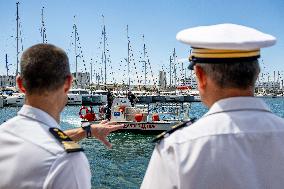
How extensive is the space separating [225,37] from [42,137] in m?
1.07

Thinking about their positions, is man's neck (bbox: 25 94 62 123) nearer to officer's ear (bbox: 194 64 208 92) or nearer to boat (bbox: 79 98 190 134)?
officer's ear (bbox: 194 64 208 92)

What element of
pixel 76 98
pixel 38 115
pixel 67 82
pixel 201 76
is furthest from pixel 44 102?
pixel 76 98

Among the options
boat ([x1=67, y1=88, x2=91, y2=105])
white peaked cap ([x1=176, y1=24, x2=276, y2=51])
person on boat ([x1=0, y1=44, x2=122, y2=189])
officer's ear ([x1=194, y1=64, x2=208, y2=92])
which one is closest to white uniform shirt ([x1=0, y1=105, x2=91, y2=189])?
person on boat ([x1=0, y1=44, x2=122, y2=189])

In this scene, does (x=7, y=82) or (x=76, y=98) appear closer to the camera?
(x=76, y=98)

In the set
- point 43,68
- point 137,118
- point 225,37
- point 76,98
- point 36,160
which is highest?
point 225,37

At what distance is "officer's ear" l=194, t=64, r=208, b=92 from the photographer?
7.18ft

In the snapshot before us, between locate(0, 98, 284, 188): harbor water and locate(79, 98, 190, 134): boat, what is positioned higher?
locate(79, 98, 190, 134): boat

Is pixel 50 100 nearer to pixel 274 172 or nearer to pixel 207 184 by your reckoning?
pixel 207 184

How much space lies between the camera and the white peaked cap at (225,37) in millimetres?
2066

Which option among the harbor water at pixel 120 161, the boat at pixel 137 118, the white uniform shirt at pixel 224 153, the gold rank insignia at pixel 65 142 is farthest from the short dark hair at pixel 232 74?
the boat at pixel 137 118

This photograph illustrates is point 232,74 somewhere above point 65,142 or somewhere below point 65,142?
above

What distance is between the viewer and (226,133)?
6.56 ft

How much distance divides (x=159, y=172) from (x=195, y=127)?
0.28 meters

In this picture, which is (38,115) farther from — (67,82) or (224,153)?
(224,153)
